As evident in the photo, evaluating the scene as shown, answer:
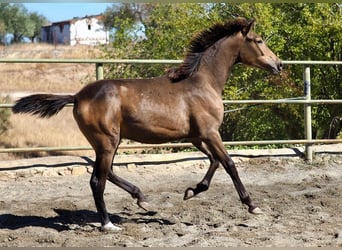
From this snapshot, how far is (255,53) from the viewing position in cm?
607

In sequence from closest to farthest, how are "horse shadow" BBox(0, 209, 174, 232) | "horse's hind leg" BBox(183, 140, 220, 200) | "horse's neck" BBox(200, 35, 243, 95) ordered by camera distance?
1. "horse shadow" BBox(0, 209, 174, 232)
2. "horse's hind leg" BBox(183, 140, 220, 200)
3. "horse's neck" BBox(200, 35, 243, 95)

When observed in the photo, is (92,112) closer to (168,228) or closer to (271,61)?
(168,228)

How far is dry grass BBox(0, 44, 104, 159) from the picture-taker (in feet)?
45.5

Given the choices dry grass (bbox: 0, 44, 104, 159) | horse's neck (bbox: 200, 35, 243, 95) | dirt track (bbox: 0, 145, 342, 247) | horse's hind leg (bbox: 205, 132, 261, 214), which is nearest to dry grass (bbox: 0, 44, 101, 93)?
dry grass (bbox: 0, 44, 104, 159)

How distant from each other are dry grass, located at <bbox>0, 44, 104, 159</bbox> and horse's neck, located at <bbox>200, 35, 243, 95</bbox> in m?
1.88

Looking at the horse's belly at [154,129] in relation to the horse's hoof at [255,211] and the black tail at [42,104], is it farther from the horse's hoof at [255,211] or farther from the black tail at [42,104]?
the horse's hoof at [255,211]

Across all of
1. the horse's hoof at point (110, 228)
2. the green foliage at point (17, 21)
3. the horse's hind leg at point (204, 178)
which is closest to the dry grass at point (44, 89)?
the horse's hoof at point (110, 228)

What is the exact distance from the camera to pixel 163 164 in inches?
309

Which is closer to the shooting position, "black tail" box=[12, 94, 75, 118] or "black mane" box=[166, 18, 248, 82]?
"black tail" box=[12, 94, 75, 118]

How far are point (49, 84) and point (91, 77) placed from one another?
1333 centimetres

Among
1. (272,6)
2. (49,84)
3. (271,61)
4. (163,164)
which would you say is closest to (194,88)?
(271,61)

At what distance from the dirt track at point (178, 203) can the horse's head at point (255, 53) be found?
4.91ft

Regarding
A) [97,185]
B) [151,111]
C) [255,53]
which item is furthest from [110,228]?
[255,53]

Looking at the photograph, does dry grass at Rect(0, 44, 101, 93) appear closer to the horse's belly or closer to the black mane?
the black mane
